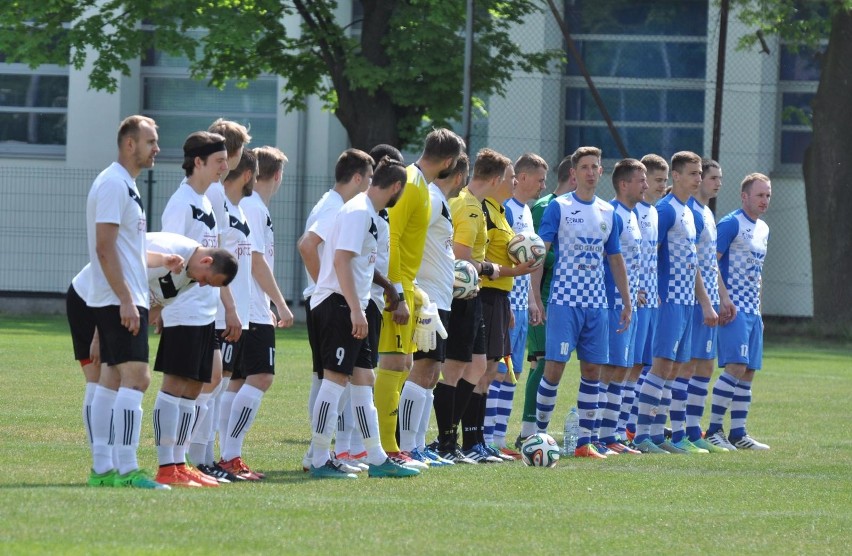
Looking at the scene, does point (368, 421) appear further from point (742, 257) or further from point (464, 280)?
point (742, 257)

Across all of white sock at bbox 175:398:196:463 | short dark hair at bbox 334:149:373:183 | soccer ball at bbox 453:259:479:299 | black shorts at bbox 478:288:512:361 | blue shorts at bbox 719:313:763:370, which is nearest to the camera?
white sock at bbox 175:398:196:463

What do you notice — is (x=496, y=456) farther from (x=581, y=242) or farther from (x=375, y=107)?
(x=375, y=107)

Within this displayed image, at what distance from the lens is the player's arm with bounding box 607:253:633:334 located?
1159cm

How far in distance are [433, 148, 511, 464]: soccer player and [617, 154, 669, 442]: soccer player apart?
1993 millimetres

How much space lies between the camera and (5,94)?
105 ft

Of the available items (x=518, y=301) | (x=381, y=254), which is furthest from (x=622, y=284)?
(x=381, y=254)

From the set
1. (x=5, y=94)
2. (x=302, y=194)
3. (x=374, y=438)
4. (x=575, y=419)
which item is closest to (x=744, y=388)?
(x=575, y=419)

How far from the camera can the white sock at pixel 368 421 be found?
359 inches

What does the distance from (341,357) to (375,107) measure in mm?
18599

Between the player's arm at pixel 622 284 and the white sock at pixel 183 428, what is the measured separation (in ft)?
14.3

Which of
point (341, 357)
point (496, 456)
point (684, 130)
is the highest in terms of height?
point (684, 130)

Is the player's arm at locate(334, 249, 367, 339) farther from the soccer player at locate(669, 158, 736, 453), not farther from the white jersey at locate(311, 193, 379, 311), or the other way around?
the soccer player at locate(669, 158, 736, 453)

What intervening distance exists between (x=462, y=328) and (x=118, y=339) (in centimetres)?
328

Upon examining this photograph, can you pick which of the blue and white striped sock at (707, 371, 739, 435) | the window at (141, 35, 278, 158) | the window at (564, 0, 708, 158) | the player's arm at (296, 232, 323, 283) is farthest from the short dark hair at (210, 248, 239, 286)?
the window at (141, 35, 278, 158)
